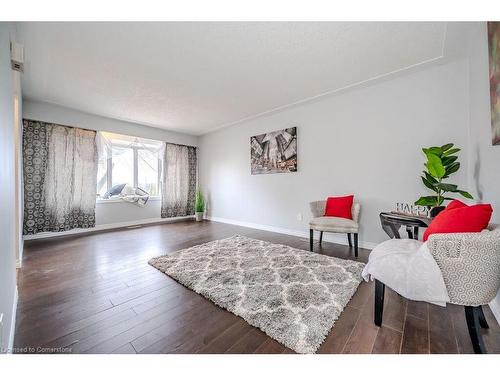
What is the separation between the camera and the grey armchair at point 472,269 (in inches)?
39.2

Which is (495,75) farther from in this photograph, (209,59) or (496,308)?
(209,59)

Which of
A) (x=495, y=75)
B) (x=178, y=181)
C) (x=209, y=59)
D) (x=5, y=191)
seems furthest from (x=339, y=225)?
(x=178, y=181)

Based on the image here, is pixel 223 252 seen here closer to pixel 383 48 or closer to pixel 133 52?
pixel 133 52

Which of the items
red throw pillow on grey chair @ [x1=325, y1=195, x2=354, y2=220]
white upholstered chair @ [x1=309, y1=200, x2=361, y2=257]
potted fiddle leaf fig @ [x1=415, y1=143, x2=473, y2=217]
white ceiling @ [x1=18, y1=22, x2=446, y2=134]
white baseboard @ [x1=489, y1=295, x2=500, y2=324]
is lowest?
white baseboard @ [x1=489, y1=295, x2=500, y2=324]

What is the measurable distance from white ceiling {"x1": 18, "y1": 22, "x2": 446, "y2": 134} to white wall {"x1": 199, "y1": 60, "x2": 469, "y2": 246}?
1.03 ft

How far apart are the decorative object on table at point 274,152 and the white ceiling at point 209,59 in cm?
62

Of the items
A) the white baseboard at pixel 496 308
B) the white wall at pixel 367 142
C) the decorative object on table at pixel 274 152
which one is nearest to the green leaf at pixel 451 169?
the white wall at pixel 367 142

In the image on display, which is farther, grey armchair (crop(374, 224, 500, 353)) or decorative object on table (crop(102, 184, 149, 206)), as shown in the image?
decorative object on table (crop(102, 184, 149, 206))

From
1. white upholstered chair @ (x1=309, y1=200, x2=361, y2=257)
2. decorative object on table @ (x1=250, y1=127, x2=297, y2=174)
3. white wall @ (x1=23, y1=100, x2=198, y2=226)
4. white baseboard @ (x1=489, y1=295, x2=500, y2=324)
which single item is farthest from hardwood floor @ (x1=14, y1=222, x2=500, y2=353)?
decorative object on table @ (x1=250, y1=127, x2=297, y2=174)

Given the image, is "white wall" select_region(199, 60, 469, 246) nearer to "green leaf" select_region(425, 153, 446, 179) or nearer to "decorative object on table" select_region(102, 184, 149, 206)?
"green leaf" select_region(425, 153, 446, 179)

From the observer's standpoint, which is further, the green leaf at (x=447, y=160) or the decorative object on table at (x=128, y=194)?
the decorative object on table at (x=128, y=194)

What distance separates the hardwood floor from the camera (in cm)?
109

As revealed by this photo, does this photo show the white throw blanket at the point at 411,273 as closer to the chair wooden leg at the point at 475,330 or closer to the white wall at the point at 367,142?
the chair wooden leg at the point at 475,330
